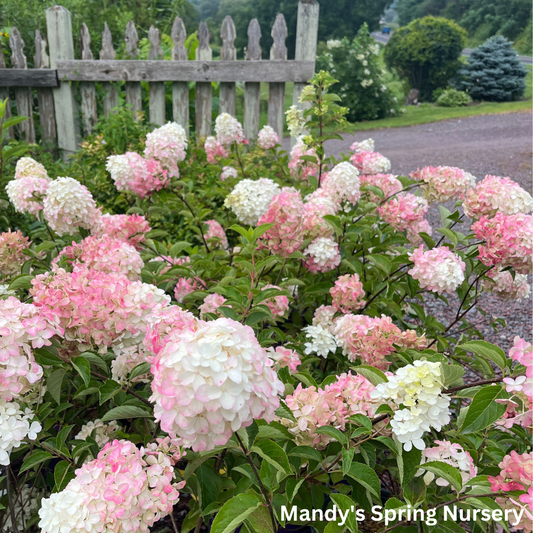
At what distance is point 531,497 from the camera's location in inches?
32.7

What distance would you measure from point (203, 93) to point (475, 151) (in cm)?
469

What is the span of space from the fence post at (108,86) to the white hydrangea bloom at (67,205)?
3666mm

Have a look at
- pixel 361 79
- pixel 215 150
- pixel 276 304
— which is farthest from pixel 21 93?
pixel 361 79

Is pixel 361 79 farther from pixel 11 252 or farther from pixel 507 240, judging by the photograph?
pixel 11 252

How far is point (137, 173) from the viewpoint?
6.90 ft

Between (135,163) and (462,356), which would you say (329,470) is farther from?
(135,163)

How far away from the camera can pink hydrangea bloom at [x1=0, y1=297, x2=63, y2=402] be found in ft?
2.97

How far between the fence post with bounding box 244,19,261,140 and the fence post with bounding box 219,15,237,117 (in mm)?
145

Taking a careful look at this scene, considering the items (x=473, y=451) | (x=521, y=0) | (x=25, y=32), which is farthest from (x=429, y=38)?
(x=473, y=451)

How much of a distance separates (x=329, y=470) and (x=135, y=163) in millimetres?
1543

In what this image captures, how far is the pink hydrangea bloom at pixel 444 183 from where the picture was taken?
2.03 meters

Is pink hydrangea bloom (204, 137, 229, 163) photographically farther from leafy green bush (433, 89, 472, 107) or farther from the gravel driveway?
leafy green bush (433, 89, 472, 107)

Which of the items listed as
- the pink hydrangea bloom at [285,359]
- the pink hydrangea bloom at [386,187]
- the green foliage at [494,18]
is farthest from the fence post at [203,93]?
the green foliage at [494,18]

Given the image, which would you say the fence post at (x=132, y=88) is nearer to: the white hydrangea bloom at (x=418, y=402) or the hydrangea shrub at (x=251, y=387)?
the hydrangea shrub at (x=251, y=387)
